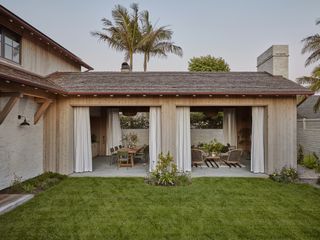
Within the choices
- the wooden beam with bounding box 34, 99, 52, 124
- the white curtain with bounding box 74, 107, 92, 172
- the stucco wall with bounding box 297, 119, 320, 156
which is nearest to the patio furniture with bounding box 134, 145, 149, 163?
the white curtain with bounding box 74, 107, 92, 172

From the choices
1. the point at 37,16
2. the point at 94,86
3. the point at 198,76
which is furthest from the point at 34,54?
the point at 37,16

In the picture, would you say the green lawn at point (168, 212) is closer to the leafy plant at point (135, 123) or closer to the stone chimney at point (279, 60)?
the stone chimney at point (279, 60)

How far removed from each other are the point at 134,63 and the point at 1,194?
16.5m

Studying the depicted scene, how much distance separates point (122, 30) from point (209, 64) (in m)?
12.2

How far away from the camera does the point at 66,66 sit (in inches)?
521

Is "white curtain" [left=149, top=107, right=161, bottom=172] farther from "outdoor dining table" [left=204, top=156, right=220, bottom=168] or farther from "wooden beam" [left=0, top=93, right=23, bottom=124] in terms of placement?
"wooden beam" [left=0, top=93, right=23, bottom=124]

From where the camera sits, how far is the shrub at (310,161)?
10.5 metres

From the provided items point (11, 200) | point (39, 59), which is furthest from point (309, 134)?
point (39, 59)

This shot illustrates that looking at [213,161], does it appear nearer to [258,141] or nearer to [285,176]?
[258,141]

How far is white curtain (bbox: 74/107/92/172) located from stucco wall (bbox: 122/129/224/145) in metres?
6.56

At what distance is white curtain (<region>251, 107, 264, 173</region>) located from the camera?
969 centimetres

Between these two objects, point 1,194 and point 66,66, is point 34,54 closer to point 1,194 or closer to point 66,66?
point 66,66

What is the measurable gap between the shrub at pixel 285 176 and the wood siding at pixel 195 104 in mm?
352

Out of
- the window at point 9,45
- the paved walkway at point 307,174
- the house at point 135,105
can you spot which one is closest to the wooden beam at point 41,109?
the house at point 135,105
